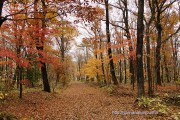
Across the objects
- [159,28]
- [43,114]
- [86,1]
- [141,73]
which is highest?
[159,28]

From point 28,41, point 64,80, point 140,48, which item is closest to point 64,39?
point 64,80

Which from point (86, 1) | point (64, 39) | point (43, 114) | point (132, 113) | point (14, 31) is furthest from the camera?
point (64, 39)

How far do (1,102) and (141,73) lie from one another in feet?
25.3

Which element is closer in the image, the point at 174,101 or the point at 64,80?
the point at 174,101

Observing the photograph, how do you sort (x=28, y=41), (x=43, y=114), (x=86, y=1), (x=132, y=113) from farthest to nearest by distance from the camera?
(x=28, y=41) < (x=43, y=114) < (x=132, y=113) < (x=86, y=1)

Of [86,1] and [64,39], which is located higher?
[64,39]

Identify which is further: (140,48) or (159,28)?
(159,28)

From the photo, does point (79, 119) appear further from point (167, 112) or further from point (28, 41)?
point (28, 41)

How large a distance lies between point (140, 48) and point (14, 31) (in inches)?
278

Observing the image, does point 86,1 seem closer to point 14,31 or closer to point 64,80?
point 14,31

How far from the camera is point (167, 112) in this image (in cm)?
809

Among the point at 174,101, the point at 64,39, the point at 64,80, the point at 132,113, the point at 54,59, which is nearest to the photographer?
the point at 132,113

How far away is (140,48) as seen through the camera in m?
10.8

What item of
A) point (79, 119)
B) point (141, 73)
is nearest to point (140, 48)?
point (141, 73)
